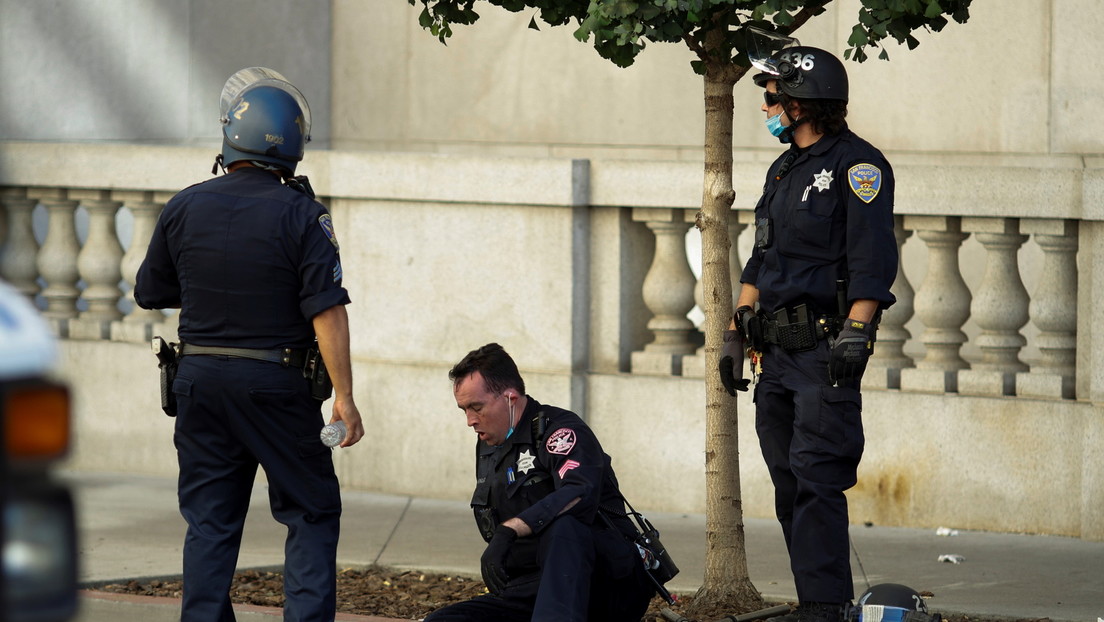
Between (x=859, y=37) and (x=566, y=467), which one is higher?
(x=859, y=37)

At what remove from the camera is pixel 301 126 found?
488cm

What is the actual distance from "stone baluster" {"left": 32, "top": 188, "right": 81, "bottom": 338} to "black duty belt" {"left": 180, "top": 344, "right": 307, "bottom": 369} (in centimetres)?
414

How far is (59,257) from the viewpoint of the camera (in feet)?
28.3

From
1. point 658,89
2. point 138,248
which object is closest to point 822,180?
point 138,248

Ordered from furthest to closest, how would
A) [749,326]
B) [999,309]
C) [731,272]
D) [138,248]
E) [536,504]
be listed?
1. [138,248]
2. [731,272]
3. [999,309]
4. [749,326]
5. [536,504]

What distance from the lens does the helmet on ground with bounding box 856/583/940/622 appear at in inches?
180

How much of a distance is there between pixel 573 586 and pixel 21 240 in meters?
5.21

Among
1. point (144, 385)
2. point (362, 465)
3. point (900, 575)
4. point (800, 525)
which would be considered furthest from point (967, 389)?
point (144, 385)

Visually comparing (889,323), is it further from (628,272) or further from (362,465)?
(362,465)

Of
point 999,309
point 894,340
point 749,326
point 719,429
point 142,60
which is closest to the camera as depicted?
point 749,326

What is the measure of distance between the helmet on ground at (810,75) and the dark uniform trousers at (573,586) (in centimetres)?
150

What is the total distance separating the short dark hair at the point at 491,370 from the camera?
4.82m

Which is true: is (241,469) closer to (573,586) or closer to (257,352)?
(257,352)

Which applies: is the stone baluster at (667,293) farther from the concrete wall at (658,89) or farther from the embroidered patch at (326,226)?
the embroidered patch at (326,226)
